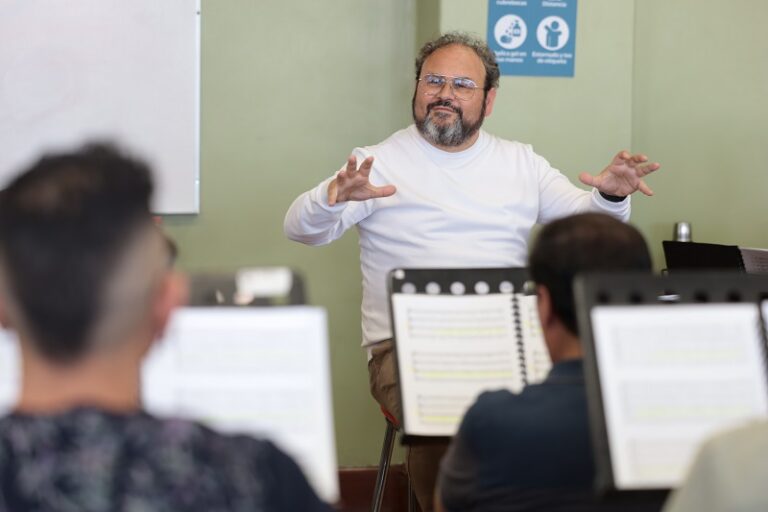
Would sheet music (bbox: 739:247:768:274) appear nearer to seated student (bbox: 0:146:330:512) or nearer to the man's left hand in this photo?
the man's left hand

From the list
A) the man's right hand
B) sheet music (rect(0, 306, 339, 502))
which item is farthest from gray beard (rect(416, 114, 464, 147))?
sheet music (rect(0, 306, 339, 502))

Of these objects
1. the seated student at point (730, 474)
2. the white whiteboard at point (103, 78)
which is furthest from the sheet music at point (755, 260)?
the seated student at point (730, 474)

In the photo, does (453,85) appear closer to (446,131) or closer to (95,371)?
(446,131)

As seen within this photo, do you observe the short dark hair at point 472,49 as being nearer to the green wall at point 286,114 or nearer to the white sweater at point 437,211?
the white sweater at point 437,211

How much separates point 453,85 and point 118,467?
7.89ft

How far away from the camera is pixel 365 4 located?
3.74m

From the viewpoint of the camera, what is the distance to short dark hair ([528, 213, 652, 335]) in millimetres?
1760

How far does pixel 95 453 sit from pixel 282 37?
2821mm

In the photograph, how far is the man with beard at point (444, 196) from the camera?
118 inches

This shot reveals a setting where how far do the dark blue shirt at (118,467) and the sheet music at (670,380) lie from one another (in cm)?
67

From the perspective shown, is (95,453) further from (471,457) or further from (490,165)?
(490,165)

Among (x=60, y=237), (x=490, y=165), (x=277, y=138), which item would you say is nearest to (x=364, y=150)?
(x=490, y=165)

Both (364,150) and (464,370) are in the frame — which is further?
(364,150)

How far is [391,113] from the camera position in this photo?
3756 mm
